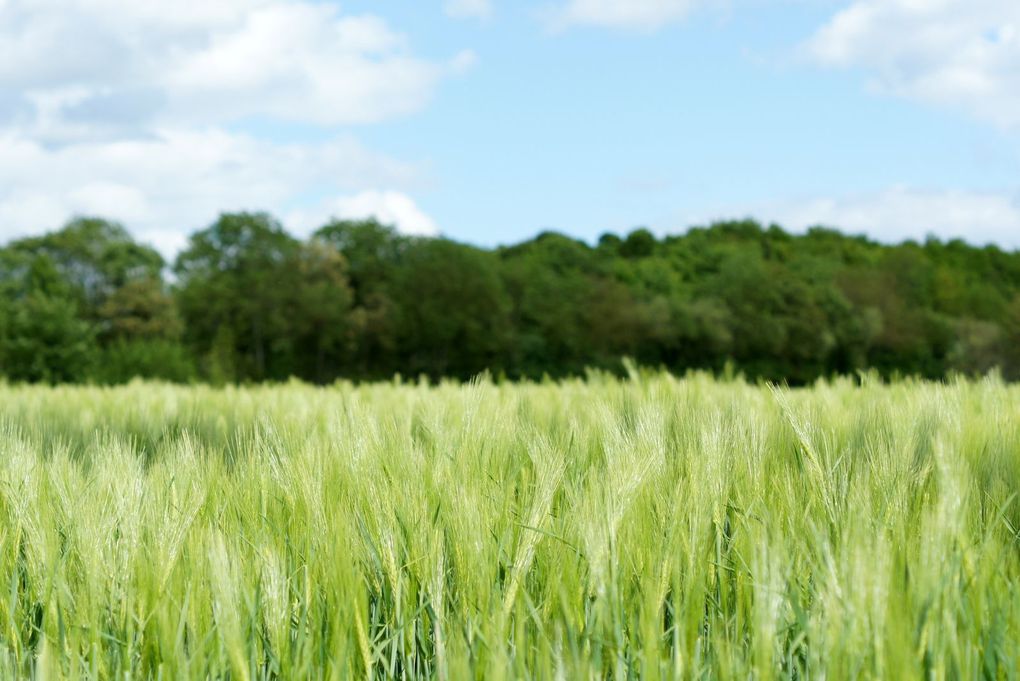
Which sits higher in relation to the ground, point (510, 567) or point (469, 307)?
point (469, 307)

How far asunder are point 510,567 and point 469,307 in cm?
5007

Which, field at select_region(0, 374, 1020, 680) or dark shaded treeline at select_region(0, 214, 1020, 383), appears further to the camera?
dark shaded treeline at select_region(0, 214, 1020, 383)

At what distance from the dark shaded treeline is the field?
42.0m

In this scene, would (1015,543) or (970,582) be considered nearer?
(970,582)

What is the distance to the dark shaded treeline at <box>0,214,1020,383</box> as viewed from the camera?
164 ft

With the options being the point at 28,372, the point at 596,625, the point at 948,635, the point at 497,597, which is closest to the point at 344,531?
the point at 497,597

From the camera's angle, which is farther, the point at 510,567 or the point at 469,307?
the point at 469,307

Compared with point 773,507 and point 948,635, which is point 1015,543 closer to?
point 773,507

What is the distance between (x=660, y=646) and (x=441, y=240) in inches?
2063

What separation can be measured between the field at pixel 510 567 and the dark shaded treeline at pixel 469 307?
138ft

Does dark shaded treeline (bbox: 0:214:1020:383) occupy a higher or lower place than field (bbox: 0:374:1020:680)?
higher

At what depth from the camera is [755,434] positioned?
1880 mm

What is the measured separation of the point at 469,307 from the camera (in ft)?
168

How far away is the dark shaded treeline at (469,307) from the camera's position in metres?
50.1
